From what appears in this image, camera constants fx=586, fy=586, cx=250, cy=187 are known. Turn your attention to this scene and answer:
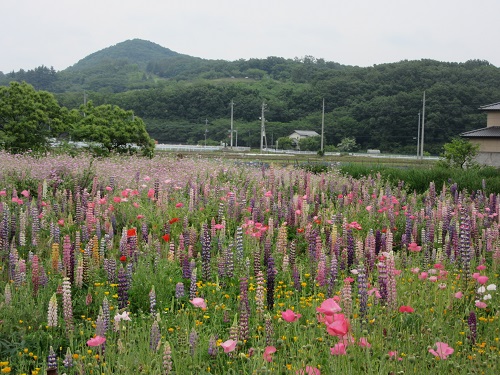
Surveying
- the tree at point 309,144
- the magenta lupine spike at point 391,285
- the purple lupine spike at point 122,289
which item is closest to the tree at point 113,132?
the purple lupine spike at point 122,289

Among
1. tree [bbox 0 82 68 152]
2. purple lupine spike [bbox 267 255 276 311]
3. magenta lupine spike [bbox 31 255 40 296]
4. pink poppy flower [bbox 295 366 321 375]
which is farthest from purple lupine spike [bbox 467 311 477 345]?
tree [bbox 0 82 68 152]

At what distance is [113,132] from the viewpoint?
2383 cm

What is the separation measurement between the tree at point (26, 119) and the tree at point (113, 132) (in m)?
1.06

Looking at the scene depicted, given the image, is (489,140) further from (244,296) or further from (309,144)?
(309,144)

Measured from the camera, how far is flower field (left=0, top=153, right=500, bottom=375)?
13.4 ft

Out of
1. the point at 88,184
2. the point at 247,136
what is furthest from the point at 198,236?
the point at 247,136

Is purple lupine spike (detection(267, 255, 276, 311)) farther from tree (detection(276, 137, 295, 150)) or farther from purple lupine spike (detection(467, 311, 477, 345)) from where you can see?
tree (detection(276, 137, 295, 150))

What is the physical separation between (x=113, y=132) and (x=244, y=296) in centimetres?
2028

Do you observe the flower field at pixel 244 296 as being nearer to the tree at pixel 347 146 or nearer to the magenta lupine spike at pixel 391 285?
the magenta lupine spike at pixel 391 285

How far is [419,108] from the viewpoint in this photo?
8250 centimetres

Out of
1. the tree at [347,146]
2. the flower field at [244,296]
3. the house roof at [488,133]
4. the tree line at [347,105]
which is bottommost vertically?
the flower field at [244,296]

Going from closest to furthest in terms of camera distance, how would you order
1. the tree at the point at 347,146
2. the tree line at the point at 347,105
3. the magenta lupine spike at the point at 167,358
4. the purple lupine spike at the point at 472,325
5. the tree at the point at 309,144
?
the magenta lupine spike at the point at 167,358, the purple lupine spike at the point at 472,325, the tree at the point at 347,146, the tree at the point at 309,144, the tree line at the point at 347,105

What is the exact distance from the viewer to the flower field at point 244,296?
4094mm

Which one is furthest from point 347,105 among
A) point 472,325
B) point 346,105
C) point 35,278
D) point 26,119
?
point 472,325
